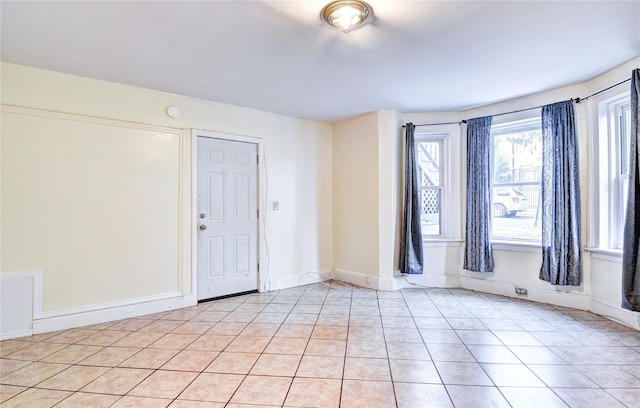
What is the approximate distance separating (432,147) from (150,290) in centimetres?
396

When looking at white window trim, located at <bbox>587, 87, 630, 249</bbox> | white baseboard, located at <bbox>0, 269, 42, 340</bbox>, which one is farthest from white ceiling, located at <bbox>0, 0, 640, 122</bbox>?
white baseboard, located at <bbox>0, 269, 42, 340</bbox>

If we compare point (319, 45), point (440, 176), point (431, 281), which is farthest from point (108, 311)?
point (440, 176)

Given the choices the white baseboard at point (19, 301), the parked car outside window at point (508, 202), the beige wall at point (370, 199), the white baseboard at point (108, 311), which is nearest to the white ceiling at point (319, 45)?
the beige wall at point (370, 199)

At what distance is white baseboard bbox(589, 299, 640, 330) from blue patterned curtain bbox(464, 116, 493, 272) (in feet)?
3.35

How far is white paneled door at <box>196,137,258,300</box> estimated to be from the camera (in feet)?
12.3

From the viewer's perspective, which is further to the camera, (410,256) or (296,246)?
(296,246)

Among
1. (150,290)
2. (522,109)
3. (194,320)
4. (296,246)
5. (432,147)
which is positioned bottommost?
(194,320)

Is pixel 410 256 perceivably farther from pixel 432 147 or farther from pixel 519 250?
pixel 432 147

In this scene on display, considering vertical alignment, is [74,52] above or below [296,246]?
above

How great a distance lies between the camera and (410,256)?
416 cm

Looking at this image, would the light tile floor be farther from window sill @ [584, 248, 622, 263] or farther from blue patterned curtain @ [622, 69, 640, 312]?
window sill @ [584, 248, 622, 263]

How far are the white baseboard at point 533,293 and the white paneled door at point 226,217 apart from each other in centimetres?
289

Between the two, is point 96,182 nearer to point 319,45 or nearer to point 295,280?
point 319,45

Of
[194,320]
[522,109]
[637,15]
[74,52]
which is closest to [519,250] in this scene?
[522,109]
